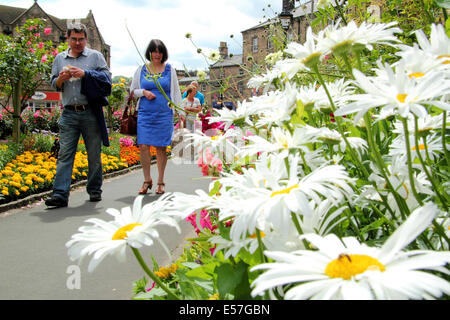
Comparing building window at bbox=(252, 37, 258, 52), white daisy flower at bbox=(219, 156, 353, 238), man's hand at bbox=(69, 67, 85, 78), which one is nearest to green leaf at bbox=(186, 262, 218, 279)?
white daisy flower at bbox=(219, 156, 353, 238)

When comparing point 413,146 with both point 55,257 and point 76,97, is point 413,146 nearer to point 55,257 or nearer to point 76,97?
point 55,257

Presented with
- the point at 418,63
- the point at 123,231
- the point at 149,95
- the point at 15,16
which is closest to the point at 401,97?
the point at 418,63

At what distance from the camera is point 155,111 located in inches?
220

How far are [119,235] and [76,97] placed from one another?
4.44 metres

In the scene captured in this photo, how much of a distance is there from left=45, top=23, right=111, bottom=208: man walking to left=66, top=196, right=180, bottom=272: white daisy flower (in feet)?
13.8

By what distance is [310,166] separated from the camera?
88 centimetres

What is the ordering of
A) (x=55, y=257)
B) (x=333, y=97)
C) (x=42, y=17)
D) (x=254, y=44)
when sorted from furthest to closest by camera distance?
1. (x=254, y=44)
2. (x=42, y=17)
3. (x=55, y=257)
4. (x=333, y=97)

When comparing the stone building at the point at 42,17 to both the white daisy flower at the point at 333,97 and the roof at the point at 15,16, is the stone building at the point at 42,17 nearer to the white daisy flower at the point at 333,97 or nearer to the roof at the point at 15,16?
the roof at the point at 15,16

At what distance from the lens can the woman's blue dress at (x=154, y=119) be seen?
552cm

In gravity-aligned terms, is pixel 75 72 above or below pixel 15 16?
below
